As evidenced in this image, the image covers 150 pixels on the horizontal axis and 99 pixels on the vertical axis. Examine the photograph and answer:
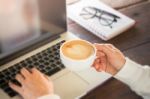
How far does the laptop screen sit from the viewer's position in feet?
2.96

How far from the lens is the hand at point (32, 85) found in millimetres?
822

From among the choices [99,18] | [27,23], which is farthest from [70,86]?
[99,18]

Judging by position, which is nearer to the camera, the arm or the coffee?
the coffee

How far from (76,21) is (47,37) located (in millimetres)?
174

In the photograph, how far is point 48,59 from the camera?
3.14 feet

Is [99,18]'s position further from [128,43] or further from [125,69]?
[125,69]

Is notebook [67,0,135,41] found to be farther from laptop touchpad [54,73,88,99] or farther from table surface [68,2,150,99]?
laptop touchpad [54,73,88,99]

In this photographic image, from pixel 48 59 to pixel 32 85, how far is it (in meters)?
0.14

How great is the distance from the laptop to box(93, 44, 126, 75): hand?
25mm

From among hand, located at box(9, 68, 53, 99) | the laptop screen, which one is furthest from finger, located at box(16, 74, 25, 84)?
the laptop screen

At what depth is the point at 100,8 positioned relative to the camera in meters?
1.18

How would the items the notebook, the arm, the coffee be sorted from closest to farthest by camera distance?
the coffee < the arm < the notebook

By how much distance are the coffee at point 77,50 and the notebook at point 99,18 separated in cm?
24

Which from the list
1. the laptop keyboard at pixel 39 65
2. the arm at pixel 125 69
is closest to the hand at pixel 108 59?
the arm at pixel 125 69
